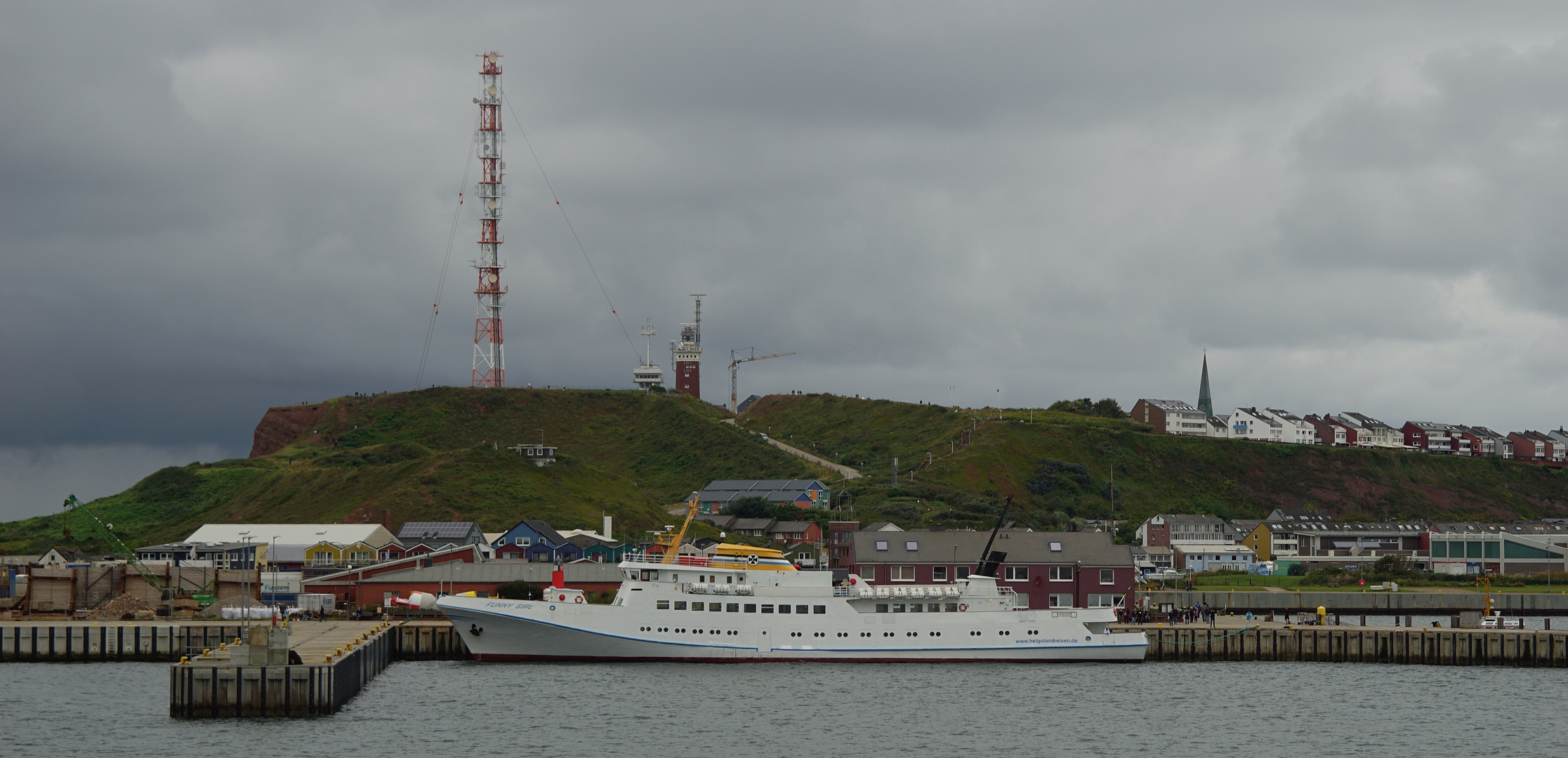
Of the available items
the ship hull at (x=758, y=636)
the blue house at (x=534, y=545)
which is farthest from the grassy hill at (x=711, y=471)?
the ship hull at (x=758, y=636)

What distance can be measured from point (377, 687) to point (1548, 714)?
41857mm

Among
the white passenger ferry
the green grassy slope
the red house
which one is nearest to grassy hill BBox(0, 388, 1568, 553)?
the green grassy slope

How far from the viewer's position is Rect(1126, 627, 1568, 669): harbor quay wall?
212ft

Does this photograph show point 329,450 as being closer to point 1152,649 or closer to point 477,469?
point 477,469

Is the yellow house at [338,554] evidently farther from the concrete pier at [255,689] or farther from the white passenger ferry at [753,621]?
the concrete pier at [255,689]

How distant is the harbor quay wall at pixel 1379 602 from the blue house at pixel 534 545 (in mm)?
37890

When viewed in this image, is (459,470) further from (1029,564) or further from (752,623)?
(752,623)

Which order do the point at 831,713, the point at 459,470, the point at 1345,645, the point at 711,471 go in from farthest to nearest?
the point at 711,471, the point at 459,470, the point at 1345,645, the point at 831,713

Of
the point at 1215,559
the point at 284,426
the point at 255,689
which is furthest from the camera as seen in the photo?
the point at 284,426

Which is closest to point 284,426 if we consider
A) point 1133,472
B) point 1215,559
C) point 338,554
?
point 338,554

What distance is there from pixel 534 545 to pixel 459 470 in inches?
1149

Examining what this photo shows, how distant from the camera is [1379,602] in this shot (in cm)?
8906

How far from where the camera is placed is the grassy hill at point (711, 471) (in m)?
122

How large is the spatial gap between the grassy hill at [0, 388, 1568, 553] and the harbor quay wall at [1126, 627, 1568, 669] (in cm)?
5179
